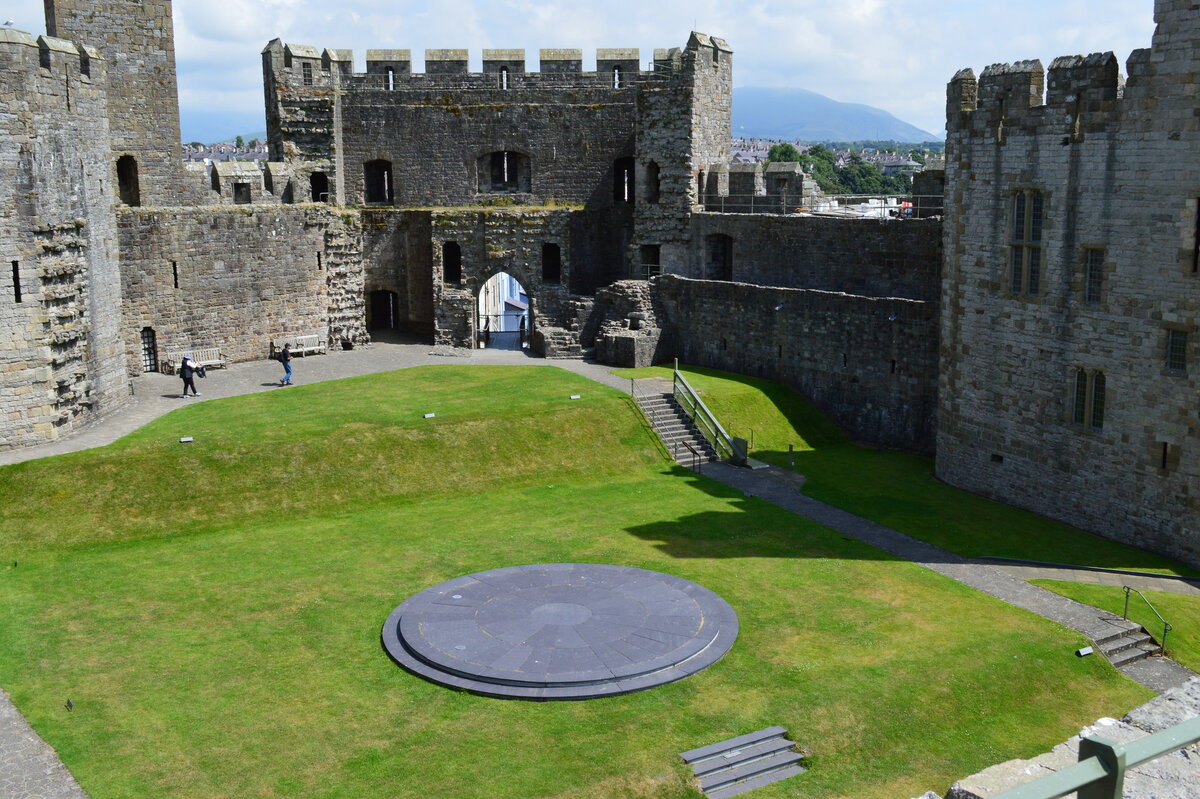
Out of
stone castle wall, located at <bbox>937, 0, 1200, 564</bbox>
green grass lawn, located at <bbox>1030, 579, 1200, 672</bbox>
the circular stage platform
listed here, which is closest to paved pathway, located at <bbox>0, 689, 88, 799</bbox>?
the circular stage platform

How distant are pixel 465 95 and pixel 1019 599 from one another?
26.0 m

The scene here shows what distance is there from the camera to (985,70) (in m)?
24.2

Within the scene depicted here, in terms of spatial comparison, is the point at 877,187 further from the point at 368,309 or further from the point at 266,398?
the point at 266,398

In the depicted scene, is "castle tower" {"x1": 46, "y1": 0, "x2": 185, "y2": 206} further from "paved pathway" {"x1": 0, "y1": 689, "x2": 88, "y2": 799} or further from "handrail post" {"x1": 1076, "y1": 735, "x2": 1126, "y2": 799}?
"handrail post" {"x1": 1076, "y1": 735, "x2": 1126, "y2": 799}

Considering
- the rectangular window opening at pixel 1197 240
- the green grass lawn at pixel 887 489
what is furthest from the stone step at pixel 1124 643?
the rectangular window opening at pixel 1197 240

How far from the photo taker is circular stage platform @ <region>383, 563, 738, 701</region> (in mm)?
15805

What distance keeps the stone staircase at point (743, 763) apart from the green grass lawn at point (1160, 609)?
6747 millimetres

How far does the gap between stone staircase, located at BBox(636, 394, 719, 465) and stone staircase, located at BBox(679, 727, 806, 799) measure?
44.5 feet

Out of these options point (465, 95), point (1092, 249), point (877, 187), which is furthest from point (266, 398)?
point (877, 187)

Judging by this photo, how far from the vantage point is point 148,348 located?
3198 cm

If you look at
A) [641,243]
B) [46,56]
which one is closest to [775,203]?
[641,243]

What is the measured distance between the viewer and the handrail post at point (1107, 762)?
472 centimetres

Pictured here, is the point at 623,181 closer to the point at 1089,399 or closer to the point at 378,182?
the point at 378,182

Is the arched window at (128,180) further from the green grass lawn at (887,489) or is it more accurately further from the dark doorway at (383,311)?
the green grass lawn at (887,489)
